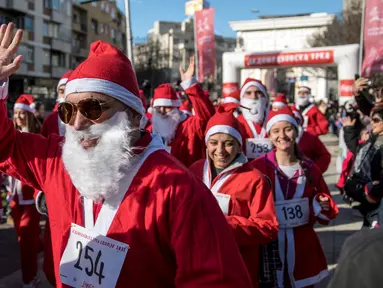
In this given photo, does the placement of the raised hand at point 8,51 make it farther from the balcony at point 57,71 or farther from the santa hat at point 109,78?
the balcony at point 57,71

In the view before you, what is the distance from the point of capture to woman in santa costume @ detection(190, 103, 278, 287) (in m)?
2.88

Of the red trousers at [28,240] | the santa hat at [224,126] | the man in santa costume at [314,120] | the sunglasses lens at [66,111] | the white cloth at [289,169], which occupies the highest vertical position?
the sunglasses lens at [66,111]

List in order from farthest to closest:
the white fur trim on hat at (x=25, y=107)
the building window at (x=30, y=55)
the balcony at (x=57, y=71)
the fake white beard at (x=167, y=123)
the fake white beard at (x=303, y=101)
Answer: the balcony at (x=57, y=71) < the building window at (x=30, y=55) < the fake white beard at (x=303, y=101) < the fake white beard at (x=167, y=123) < the white fur trim on hat at (x=25, y=107)

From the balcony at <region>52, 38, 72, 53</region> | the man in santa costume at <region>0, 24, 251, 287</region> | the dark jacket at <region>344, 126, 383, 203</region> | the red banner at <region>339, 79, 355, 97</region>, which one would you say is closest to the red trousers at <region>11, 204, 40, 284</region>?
the man in santa costume at <region>0, 24, 251, 287</region>

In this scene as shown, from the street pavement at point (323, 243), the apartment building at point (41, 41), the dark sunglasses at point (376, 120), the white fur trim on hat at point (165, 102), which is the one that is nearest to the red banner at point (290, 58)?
the street pavement at point (323, 243)

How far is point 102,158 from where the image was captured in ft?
6.13

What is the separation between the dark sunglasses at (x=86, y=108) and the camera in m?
1.90

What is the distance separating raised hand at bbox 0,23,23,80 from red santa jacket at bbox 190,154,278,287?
1512 mm

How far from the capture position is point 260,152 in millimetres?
5051

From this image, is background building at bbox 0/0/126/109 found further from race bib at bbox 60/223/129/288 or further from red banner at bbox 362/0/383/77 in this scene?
race bib at bbox 60/223/129/288

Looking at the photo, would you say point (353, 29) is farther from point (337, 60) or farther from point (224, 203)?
point (224, 203)

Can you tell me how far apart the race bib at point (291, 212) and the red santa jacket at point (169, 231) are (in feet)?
5.80

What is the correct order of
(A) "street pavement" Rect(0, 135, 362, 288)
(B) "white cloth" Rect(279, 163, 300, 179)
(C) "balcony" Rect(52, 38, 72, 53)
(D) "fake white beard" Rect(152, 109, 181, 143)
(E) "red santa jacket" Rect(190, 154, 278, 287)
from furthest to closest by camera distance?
(C) "balcony" Rect(52, 38, 72, 53) < (D) "fake white beard" Rect(152, 109, 181, 143) < (A) "street pavement" Rect(0, 135, 362, 288) < (B) "white cloth" Rect(279, 163, 300, 179) < (E) "red santa jacket" Rect(190, 154, 278, 287)

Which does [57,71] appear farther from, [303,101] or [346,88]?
[303,101]
